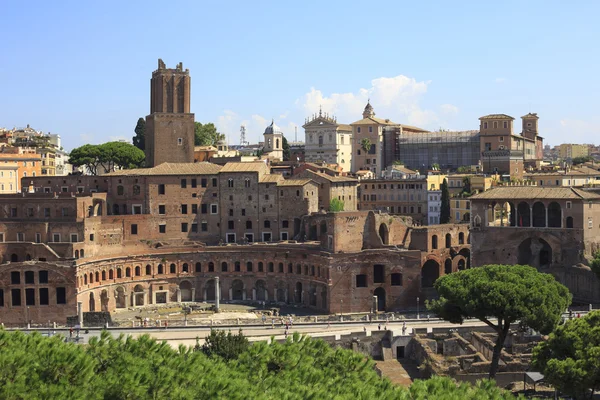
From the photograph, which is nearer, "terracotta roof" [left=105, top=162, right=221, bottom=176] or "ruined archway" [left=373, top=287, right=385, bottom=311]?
"ruined archway" [left=373, top=287, right=385, bottom=311]

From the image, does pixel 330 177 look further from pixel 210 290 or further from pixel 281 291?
pixel 210 290

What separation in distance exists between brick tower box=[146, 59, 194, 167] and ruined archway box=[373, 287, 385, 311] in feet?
81.5

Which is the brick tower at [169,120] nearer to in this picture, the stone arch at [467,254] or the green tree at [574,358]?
the stone arch at [467,254]

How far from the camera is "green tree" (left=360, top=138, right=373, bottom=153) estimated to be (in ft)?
350

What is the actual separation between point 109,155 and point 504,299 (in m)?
53.6

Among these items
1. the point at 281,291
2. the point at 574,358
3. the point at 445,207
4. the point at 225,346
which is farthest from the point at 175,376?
the point at 445,207

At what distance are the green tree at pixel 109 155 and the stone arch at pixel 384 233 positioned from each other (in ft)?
95.0

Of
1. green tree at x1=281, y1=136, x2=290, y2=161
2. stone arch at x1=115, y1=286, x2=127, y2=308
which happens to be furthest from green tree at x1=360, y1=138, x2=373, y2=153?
stone arch at x1=115, y1=286, x2=127, y2=308

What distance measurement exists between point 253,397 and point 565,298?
25297mm

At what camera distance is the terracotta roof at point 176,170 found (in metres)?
77.8

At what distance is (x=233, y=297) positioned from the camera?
74812 mm

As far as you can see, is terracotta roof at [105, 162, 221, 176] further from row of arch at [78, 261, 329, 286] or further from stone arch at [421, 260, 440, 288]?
stone arch at [421, 260, 440, 288]

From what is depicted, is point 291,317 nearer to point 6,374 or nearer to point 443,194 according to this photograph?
point 443,194

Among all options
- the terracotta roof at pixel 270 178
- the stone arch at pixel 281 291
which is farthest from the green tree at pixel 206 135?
the stone arch at pixel 281 291
